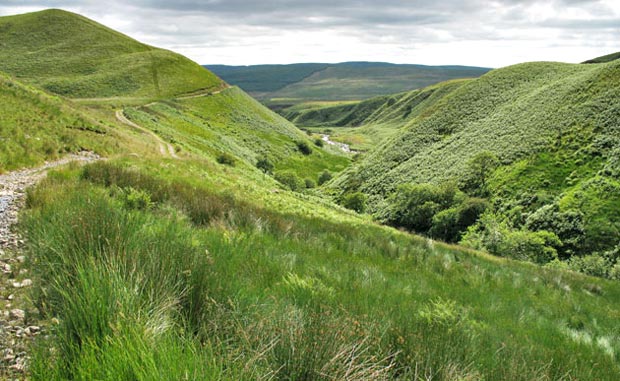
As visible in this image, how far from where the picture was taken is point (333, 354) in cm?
299

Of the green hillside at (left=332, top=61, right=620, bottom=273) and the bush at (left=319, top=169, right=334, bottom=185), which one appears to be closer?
the green hillside at (left=332, top=61, right=620, bottom=273)

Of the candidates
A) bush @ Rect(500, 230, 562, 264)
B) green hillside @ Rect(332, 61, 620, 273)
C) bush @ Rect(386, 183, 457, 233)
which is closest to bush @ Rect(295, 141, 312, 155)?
green hillside @ Rect(332, 61, 620, 273)

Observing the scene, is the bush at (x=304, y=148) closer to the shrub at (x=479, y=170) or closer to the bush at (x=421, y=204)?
the bush at (x=421, y=204)

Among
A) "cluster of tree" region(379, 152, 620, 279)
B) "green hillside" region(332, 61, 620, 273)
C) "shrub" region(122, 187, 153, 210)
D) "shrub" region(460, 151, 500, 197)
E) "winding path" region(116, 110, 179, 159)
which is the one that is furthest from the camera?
"shrub" region(460, 151, 500, 197)

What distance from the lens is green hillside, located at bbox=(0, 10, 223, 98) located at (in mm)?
83438

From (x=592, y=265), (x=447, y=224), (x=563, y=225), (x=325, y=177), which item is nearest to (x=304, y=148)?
(x=325, y=177)

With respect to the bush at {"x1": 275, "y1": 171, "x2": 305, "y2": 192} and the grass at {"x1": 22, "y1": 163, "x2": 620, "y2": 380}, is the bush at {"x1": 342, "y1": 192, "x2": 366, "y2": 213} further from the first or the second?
the grass at {"x1": 22, "y1": 163, "x2": 620, "y2": 380}

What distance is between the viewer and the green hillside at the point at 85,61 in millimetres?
83438

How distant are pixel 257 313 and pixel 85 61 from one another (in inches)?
4506

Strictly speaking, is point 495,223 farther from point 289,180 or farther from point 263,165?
point 263,165

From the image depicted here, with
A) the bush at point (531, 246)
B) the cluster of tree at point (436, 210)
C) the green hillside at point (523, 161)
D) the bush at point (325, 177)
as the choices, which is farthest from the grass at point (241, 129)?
the bush at point (531, 246)

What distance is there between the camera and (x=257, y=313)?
140 inches

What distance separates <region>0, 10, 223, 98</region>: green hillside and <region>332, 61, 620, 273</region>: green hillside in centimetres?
5053

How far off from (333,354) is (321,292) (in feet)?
6.69
